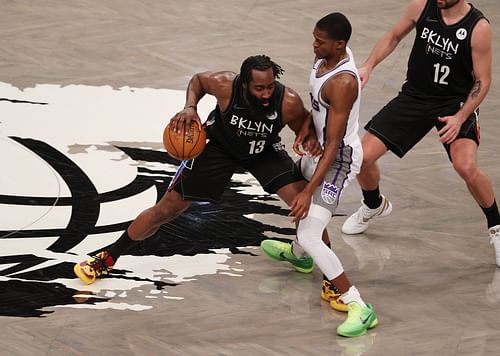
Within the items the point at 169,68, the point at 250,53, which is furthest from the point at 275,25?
the point at 169,68

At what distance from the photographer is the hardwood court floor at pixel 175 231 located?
6.22m

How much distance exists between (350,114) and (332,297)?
1069 millimetres

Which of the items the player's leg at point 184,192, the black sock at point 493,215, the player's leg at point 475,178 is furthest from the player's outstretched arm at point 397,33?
the player's leg at point 184,192

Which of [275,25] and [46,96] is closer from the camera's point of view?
[46,96]

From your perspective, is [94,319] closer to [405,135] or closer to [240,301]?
[240,301]

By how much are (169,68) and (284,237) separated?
10.9 ft

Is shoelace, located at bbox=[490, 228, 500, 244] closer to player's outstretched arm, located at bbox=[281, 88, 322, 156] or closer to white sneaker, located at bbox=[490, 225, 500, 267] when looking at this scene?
white sneaker, located at bbox=[490, 225, 500, 267]

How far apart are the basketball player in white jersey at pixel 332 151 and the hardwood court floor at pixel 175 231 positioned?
0.22 m

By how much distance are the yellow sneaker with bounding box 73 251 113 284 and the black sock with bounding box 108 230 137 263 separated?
0.03 m

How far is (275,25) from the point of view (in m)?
11.5

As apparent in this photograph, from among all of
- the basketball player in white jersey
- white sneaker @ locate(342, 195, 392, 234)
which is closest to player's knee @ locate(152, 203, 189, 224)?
the basketball player in white jersey

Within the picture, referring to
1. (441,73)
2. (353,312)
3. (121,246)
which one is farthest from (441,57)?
(121,246)

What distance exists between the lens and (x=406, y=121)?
23.4ft

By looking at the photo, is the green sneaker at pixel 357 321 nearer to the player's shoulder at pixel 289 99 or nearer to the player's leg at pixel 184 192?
the player's leg at pixel 184 192
